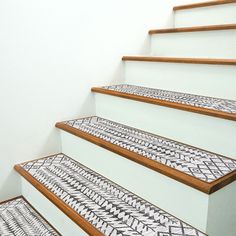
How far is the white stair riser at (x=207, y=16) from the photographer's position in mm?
1810

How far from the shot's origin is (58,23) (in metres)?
1.58

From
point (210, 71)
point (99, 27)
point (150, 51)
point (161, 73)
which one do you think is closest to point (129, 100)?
point (161, 73)

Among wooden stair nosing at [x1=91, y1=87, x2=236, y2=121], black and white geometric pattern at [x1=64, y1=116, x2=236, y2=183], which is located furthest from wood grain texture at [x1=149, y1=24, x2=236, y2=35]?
black and white geometric pattern at [x1=64, y1=116, x2=236, y2=183]

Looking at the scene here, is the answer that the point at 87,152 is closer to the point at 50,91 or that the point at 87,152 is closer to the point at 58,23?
the point at 50,91

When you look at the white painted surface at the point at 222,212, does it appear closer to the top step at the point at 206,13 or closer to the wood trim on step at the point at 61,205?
the wood trim on step at the point at 61,205

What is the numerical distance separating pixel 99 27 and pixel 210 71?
0.76 metres

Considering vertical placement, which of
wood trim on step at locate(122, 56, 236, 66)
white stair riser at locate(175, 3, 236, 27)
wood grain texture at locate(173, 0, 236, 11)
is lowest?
wood trim on step at locate(122, 56, 236, 66)

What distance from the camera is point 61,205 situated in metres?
1.15

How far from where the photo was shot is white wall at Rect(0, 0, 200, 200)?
146 cm

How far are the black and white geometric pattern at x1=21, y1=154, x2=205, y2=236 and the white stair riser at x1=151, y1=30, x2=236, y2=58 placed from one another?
95cm

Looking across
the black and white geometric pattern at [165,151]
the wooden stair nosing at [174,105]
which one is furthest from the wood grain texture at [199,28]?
the black and white geometric pattern at [165,151]

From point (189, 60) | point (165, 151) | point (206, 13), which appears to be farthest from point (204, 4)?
point (165, 151)

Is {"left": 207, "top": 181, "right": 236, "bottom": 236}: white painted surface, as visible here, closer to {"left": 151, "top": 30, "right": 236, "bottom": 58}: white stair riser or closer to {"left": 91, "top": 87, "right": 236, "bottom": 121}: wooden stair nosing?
{"left": 91, "top": 87, "right": 236, "bottom": 121}: wooden stair nosing

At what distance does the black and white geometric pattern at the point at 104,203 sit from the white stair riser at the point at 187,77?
0.62 meters
